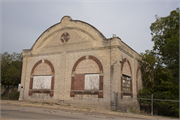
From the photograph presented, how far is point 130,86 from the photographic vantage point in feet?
66.1

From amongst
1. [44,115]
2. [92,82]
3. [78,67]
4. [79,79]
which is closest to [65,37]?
[78,67]

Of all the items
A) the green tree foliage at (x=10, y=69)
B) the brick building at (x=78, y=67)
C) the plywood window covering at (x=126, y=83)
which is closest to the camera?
the brick building at (x=78, y=67)

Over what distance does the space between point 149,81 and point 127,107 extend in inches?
270

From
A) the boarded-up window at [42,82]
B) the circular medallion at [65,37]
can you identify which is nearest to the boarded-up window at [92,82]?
the boarded-up window at [42,82]

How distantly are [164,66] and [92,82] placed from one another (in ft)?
32.7

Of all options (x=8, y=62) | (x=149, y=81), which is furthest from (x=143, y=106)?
(x=8, y=62)

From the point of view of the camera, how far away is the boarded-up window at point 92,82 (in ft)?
57.1

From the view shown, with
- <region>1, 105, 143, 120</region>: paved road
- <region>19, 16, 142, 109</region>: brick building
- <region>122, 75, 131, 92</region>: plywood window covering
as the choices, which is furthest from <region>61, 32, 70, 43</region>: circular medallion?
<region>1, 105, 143, 120</region>: paved road

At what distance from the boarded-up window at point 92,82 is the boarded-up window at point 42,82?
5.32m

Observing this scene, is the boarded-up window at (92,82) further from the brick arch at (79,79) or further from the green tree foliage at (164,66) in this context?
the green tree foliage at (164,66)

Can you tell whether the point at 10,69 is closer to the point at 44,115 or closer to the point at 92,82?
the point at 92,82

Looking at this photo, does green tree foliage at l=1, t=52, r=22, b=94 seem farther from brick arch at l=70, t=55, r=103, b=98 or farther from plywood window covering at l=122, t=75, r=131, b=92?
plywood window covering at l=122, t=75, r=131, b=92

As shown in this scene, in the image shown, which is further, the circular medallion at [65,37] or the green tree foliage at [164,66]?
the circular medallion at [65,37]

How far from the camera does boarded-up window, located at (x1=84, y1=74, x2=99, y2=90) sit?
1741 cm
